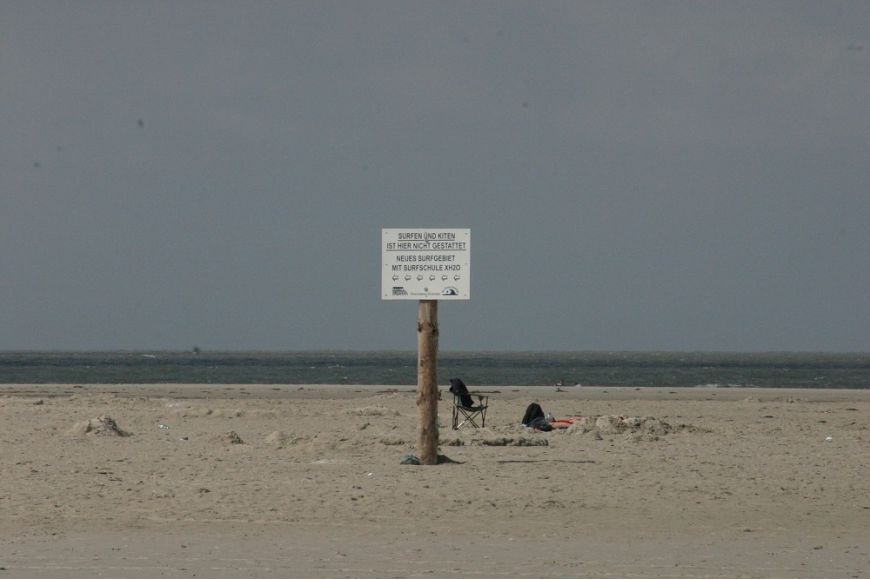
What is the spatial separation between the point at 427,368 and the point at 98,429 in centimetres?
611

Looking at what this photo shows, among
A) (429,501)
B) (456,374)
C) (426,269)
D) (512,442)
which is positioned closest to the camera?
(429,501)

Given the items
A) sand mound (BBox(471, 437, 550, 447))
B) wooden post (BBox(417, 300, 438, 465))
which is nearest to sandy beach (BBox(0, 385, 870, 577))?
sand mound (BBox(471, 437, 550, 447))

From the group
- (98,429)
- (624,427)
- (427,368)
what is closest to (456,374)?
(624,427)

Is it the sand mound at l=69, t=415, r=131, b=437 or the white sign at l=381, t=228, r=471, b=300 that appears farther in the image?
the sand mound at l=69, t=415, r=131, b=437

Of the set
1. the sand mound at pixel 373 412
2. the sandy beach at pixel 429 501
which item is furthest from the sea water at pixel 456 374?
the sandy beach at pixel 429 501

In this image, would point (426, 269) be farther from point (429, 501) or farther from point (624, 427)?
point (624, 427)

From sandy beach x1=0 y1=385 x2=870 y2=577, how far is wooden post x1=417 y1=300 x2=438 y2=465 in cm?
50

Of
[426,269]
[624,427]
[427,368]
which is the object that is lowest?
[624,427]

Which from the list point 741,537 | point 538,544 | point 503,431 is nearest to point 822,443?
point 503,431

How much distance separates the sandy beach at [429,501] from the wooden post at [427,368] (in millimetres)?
499

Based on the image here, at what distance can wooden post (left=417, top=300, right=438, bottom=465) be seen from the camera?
477 inches

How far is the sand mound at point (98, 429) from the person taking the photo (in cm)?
1570

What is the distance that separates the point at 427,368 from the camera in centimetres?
1220

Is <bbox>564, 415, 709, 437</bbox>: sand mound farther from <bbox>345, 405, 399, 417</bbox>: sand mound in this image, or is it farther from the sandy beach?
<bbox>345, 405, 399, 417</bbox>: sand mound
